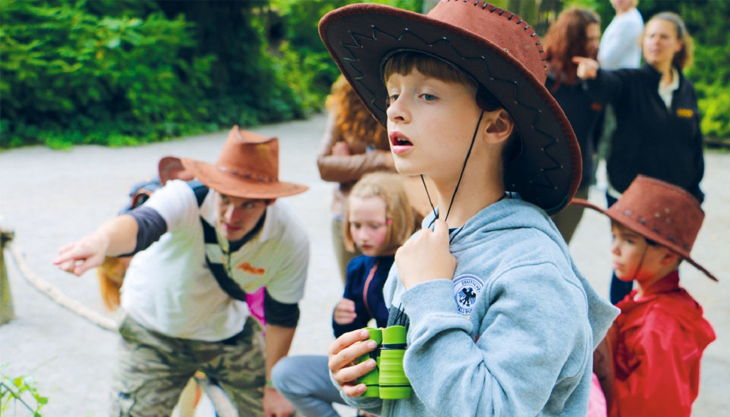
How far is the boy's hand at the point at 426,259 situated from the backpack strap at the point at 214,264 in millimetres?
1541

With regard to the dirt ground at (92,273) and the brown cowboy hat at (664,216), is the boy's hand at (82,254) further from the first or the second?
the brown cowboy hat at (664,216)

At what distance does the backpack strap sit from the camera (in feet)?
9.20

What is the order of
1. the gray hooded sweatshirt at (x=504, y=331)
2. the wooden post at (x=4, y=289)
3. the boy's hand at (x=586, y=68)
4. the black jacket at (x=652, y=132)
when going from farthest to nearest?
the wooden post at (x=4, y=289), the black jacket at (x=652, y=132), the boy's hand at (x=586, y=68), the gray hooded sweatshirt at (x=504, y=331)

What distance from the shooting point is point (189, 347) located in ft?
9.77

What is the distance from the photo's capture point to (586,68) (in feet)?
12.8

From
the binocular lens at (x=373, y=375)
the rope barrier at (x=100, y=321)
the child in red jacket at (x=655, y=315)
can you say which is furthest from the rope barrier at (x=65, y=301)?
the binocular lens at (x=373, y=375)

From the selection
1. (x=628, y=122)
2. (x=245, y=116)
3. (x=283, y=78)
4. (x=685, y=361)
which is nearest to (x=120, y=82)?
(x=245, y=116)

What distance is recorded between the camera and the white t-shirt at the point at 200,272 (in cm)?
282

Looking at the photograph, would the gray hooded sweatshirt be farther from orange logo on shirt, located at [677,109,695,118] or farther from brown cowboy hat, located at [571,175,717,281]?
orange logo on shirt, located at [677,109,695,118]

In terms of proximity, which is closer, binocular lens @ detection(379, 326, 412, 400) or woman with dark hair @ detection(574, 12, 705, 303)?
binocular lens @ detection(379, 326, 412, 400)

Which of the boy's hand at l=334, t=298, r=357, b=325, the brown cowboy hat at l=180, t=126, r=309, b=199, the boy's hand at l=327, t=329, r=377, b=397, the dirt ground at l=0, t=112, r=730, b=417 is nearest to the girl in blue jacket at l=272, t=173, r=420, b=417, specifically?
the boy's hand at l=334, t=298, r=357, b=325

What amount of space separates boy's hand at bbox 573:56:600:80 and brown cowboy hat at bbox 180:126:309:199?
5.85ft

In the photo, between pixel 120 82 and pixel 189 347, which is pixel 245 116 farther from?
pixel 189 347

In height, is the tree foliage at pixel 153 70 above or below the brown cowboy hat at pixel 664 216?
below
